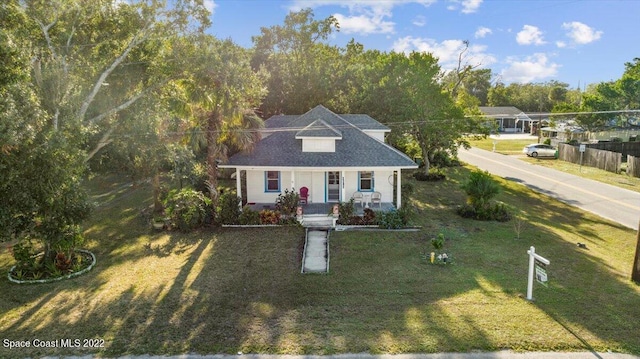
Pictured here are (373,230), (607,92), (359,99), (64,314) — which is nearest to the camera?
(64,314)

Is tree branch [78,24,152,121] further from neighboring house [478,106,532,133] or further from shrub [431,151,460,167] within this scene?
neighboring house [478,106,532,133]

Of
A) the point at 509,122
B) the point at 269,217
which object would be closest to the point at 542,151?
the point at 269,217

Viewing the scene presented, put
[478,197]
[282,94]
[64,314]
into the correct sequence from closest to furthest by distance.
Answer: [64,314], [478,197], [282,94]

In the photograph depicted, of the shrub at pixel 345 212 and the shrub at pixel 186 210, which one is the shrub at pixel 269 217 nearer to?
the shrub at pixel 186 210

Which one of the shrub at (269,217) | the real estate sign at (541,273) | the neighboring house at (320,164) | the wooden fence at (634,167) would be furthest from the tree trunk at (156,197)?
the wooden fence at (634,167)

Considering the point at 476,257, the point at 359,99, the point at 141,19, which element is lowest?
the point at 476,257

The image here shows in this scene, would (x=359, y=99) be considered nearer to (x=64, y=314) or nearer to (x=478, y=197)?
(x=478, y=197)

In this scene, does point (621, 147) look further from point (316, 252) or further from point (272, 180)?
point (316, 252)

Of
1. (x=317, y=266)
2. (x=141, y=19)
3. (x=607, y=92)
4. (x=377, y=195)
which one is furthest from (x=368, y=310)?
(x=607, y=92)
